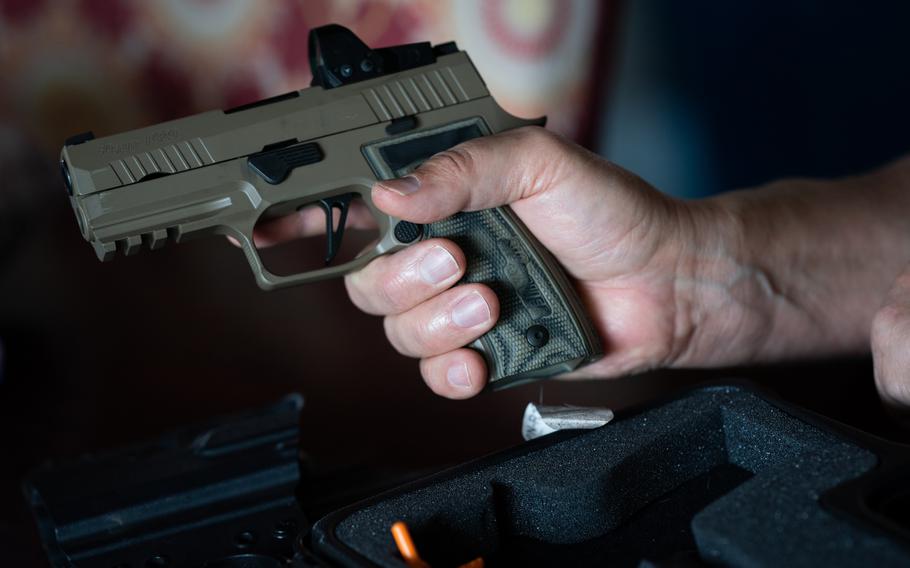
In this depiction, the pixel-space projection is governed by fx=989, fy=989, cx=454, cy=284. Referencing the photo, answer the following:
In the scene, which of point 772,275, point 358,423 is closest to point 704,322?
point 772,275

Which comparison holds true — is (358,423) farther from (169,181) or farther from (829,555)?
(829,555)

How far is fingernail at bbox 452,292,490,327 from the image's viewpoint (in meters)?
1.19

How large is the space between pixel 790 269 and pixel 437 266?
1.87 feet

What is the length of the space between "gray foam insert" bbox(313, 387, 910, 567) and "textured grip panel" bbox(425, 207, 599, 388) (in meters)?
0.20

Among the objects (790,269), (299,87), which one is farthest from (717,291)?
(299,87)

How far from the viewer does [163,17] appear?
2613 millimetres

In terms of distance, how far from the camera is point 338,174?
1144mm

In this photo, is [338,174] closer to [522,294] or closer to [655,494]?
[522,294]

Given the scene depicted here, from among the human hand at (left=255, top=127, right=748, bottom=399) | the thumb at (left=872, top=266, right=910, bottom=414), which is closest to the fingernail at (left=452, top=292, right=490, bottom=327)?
the human hand at (left=255, top=127, right=748, bottom=399)

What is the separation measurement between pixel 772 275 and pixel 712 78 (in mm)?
1487

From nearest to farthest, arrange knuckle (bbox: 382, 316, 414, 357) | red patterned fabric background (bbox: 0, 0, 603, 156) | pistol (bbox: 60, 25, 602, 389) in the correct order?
→ pistol (bbox: 60, 25, 602, 389), knuckle (bbox: 382, 316, 414, 357), red patterned fabric background (bbox: 0, 0, 603, 156)

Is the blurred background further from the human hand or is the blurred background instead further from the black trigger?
the black trigger

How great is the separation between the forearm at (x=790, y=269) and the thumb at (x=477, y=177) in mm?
291

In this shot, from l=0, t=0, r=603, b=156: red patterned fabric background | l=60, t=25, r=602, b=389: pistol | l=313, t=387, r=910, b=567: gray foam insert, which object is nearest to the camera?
l=313, t=387, r=910, b=567: gray foam insert
